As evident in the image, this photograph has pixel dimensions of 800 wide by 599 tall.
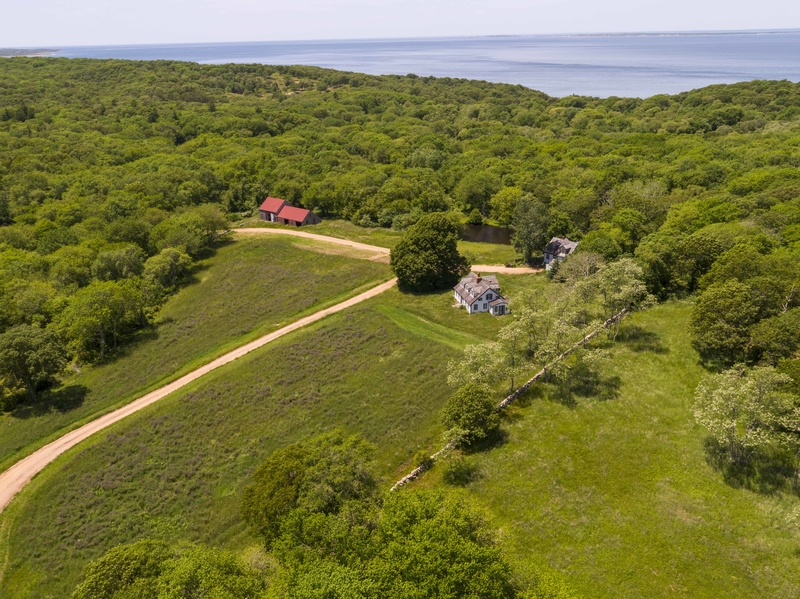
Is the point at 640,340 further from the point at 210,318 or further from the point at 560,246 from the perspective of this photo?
the point at 210,318

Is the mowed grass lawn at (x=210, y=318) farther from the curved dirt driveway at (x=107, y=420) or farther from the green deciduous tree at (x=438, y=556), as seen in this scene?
the green deciduous tree at (x=438, y=556)

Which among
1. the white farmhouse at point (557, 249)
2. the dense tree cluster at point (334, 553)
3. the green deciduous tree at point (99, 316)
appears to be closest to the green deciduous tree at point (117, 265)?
the green deciduous tree at point (99, 316)

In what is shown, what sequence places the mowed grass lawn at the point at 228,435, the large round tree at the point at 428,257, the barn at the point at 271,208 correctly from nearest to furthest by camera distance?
1. the mowed grass lawn at the point at 228,435
2. the large round tree at the point at 428,257
3. the barn at the point at 271,208

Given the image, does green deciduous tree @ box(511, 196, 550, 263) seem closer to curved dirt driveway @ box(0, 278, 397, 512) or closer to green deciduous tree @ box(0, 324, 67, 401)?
curved dirt driveway @ box(0, 278, 397, 512)

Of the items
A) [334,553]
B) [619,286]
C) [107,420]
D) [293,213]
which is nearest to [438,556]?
[334,553]

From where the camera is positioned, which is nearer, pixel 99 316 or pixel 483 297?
pixel 99 316

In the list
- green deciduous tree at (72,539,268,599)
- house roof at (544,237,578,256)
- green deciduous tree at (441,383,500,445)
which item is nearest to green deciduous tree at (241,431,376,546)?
green deciduous tree at (72,539,268,599)
